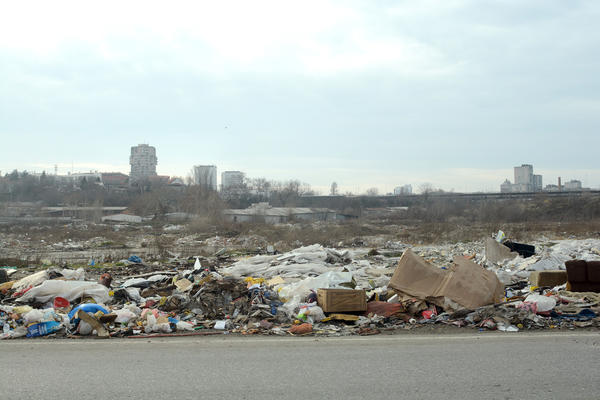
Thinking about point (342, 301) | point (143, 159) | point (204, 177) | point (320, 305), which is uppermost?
point (143, 159)

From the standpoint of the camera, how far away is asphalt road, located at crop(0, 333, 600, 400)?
A: 13.9 ft

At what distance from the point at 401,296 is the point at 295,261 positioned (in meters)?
6.05

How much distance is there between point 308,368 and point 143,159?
196877 millimetres

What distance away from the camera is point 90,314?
706 cm

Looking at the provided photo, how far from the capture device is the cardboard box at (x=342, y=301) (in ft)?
26.0

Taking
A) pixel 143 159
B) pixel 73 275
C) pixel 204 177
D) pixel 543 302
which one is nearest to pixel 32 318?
pixel 73 275

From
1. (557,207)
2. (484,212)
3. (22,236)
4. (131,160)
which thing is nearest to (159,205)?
(22,236)

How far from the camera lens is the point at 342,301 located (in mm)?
7969

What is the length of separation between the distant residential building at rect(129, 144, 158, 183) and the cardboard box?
622ft

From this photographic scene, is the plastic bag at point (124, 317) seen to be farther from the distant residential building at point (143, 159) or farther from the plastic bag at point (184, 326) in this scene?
the distant residential building at point (143, 159)

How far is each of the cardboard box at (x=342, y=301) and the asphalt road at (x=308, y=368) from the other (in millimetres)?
1394

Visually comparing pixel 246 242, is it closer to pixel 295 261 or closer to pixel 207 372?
pixel 295 261

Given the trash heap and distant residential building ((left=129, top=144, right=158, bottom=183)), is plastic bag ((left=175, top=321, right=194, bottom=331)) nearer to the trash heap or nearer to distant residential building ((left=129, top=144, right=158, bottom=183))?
the trash heap

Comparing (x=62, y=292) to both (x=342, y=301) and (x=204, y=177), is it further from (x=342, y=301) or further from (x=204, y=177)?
(x=204, y=177)
